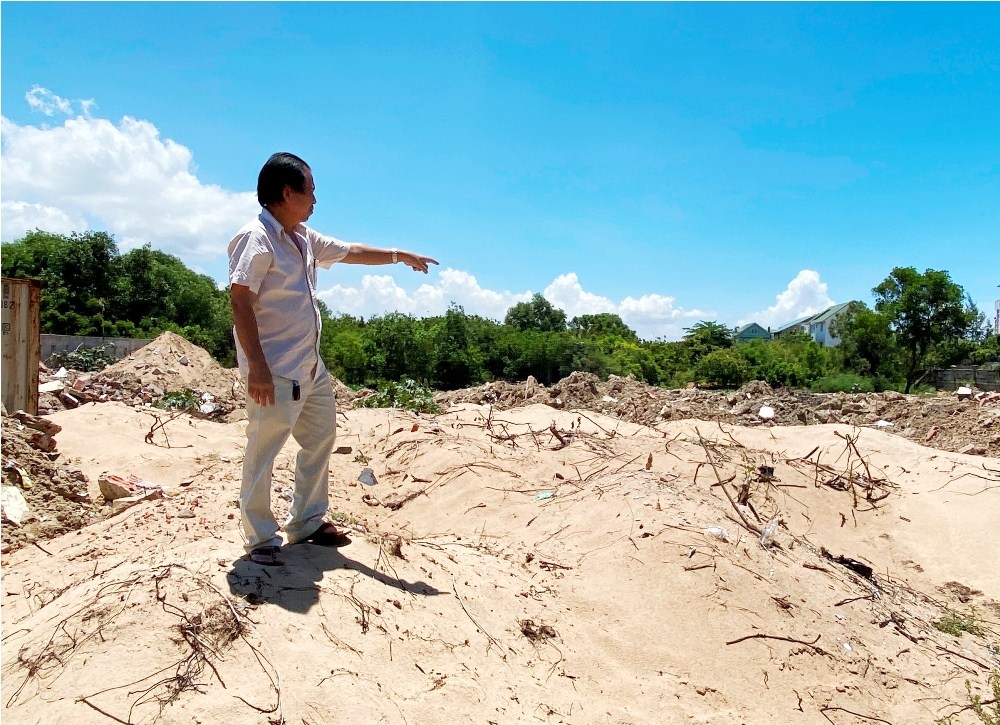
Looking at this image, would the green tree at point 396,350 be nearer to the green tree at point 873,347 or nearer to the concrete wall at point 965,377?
the green tree at point 873,347

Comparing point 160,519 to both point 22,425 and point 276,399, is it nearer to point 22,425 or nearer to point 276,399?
point 276,399

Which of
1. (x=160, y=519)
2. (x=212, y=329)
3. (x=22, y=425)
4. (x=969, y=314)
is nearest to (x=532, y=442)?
(x=160, y=519)

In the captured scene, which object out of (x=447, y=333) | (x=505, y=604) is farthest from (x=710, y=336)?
(x=505, y=604)

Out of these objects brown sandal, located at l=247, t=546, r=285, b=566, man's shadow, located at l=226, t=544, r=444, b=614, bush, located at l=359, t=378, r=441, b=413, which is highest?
bush, located at l=359, t=378, r=441, b=413

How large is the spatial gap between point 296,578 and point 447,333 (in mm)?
18562

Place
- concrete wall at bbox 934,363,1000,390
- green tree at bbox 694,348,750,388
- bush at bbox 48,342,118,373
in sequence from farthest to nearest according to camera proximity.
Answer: green tree at bbox 694,348,750,388, concrete wall at bbox 934,363,1000,390, bush at bbox 48,342,118,373

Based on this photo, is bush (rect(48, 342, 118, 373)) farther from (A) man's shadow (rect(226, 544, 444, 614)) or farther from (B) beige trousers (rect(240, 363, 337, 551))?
(A) man's shadow (rect(226, 544, 444, 614))

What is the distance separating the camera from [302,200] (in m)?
2.92

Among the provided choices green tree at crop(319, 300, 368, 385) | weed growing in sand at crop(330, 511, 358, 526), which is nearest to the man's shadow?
weed growing in sand at crop(330, 511, 358, 526)

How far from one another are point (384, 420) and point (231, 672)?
6030mm

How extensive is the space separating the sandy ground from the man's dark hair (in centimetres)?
147

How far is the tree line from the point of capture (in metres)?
19.8

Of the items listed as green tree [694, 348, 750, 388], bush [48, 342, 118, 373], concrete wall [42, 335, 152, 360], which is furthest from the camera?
green tree [694, 348, 750, 388]

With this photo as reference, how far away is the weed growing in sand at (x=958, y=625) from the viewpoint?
397 cm
